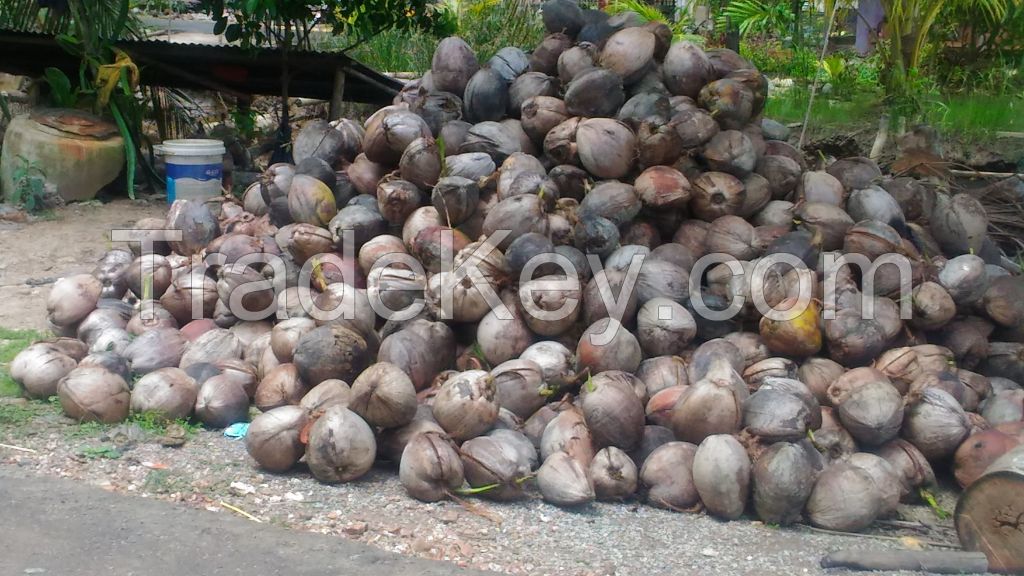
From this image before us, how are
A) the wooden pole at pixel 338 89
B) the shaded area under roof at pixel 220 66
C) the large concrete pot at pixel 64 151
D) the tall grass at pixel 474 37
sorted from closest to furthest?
the large concrete pot at pixel 64 151, the shaded area under roof at pixel 220 66, the wooden pole at pixel 338 89, the tall grass at pixel 474 37

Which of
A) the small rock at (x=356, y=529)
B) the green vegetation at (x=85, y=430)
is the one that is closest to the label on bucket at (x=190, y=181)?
the green vegetation at (x=85, y=430)

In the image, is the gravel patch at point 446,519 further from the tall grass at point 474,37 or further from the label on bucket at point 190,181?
the tall grass at point 474,37

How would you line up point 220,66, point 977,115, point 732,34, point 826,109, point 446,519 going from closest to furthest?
point 446,519
point 977,115
point 826,109
point 220,66
point 732,34

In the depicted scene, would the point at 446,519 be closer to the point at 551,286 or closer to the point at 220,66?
the point at 551,286

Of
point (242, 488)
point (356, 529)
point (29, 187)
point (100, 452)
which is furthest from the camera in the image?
point (29, 187)

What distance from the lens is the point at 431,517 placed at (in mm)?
3664

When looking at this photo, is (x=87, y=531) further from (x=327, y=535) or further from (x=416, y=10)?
(x=416, y=10)

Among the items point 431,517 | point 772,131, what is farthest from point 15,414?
point 772,131

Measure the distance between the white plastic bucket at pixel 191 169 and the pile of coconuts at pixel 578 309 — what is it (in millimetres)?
1801

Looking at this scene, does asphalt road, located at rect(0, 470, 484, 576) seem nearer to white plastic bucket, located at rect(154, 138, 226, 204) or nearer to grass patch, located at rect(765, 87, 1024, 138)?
white plastic bucket, located at rect(154, 138, 226, 204)

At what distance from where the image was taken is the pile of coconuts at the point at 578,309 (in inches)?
153

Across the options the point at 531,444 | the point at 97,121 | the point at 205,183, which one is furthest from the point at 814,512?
the point at 97,121

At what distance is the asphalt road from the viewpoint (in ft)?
10.6

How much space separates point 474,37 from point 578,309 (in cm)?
793
